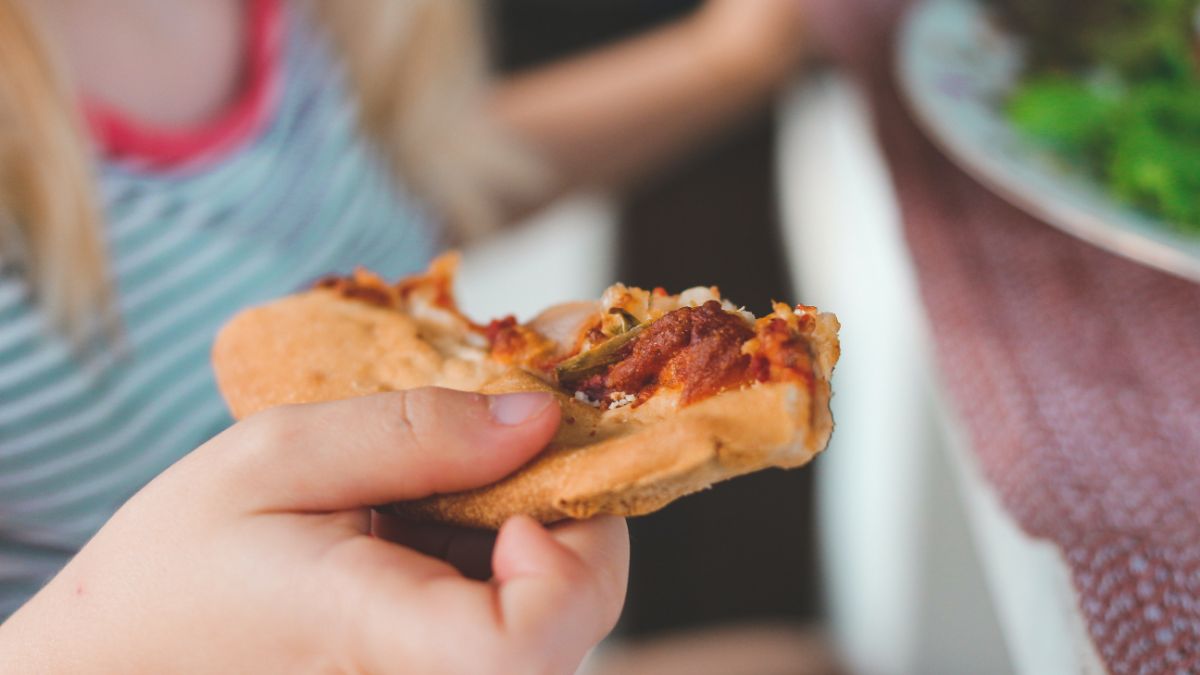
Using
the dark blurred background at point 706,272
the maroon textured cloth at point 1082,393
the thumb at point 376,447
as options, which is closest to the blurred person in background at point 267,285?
the thumb at point 376,447

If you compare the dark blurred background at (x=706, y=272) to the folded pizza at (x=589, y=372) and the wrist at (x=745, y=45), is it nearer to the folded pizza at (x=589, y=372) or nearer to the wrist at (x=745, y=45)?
the wrist at (x=745, y=45)

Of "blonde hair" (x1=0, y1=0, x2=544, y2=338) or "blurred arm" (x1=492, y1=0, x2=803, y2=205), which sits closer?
"blonde hair" (x1=0, y1=0, x2=544, y2=338)

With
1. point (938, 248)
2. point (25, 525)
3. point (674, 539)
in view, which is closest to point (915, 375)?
point (938, 248)

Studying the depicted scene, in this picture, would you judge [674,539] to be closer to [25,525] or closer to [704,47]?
[704,47]

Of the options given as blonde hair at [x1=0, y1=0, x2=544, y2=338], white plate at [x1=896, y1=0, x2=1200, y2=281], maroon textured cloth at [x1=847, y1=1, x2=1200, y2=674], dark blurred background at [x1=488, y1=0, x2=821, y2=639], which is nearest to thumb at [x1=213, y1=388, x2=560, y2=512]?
maroon textured cloth at [x1=847, y1=1, x2=1200, y2=674]

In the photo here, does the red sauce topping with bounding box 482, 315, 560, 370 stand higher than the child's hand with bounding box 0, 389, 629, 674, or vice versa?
the child's hand with bounding box 0, 389, 629, 674

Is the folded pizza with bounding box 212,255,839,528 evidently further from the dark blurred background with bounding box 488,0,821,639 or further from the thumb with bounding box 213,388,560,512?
the dark blurred background with bounding box 488,0,821,639

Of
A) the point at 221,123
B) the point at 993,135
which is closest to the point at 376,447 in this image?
the point at 993,135
